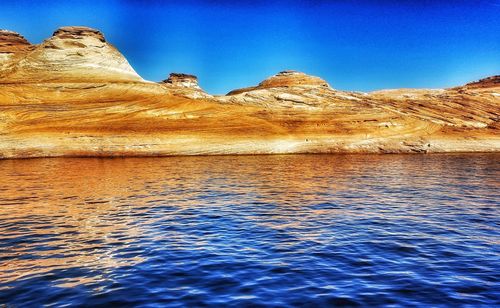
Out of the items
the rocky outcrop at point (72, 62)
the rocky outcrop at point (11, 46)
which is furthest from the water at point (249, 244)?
the rocky outcrop at point (11, 46)

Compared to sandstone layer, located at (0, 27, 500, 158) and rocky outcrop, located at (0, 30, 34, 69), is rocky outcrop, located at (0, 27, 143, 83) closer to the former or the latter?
sandstone layer, located at (0, 27, 500, 158)

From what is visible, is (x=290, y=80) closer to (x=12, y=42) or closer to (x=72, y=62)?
(x=72, y=62)

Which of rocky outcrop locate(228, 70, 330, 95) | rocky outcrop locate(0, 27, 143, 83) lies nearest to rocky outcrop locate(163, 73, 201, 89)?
rocky outcrop locate(228, 70, 330, 95)

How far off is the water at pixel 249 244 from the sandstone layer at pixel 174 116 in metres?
18.9

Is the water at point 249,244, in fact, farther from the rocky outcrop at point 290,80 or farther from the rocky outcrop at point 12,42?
the rocky outcrop at point 290,80

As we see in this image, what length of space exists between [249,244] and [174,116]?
34262 mm

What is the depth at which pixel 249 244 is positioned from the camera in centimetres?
1195

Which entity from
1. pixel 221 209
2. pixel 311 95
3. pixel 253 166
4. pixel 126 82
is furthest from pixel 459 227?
pixel 126 82

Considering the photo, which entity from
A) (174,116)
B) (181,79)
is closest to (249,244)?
(174,116)

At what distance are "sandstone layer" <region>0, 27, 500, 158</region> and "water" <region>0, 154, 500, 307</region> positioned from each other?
745 inches

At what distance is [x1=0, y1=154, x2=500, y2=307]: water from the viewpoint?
8.50 metres

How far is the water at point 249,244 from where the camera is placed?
8500 millimetres

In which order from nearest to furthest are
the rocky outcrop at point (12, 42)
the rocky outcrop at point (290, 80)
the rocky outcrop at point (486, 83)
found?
the rocky outcrop at point (12, 42)
the rocky outcrop at point (290, 80)
the rocky outcrop at point (486, 83)

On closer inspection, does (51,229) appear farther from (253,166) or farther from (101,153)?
(101,153)
